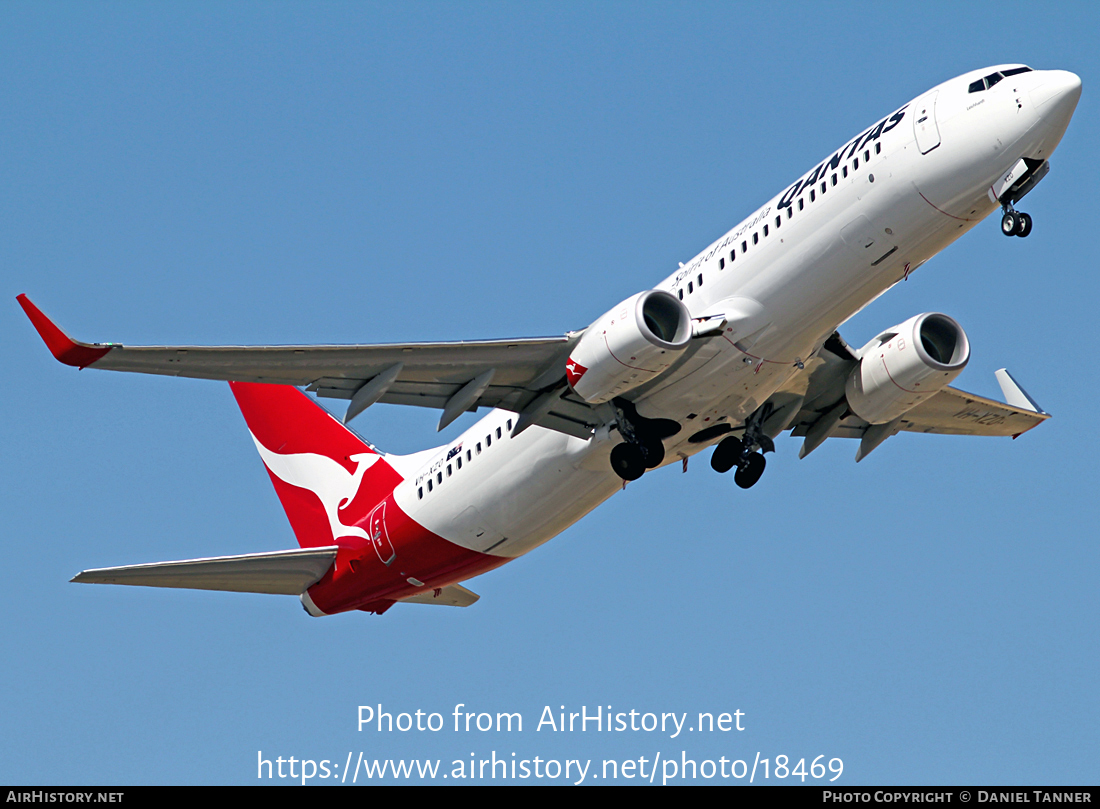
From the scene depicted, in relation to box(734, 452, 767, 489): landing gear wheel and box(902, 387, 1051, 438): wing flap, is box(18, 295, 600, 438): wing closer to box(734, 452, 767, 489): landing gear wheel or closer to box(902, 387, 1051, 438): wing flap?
box(734, 452, 767, 489): landing gear wheel

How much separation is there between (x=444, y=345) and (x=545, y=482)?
3.86 meters

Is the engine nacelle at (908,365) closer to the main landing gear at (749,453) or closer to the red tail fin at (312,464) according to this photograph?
the main landing gear at (749,453)

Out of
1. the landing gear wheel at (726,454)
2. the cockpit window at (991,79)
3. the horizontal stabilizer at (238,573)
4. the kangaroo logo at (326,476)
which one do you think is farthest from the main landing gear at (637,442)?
the horizontal stabilizer at (238,573)

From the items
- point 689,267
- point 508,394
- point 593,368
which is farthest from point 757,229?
point 508,394

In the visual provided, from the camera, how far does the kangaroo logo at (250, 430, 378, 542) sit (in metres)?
32.8

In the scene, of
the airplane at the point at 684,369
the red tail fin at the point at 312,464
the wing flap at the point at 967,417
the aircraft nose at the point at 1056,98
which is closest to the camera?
the aircraft nose at the point at 1056,98

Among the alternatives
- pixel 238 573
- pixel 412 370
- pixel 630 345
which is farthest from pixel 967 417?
pixel 238 573

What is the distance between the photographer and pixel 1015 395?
32.8 metres

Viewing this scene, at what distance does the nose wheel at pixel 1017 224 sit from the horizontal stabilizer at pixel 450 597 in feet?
50.4

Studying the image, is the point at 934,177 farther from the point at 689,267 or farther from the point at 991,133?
the point at 689,267

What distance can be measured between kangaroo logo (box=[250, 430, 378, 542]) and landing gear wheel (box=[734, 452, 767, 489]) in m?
8.96

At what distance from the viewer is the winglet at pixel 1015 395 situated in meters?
32.8

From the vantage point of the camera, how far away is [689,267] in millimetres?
26297

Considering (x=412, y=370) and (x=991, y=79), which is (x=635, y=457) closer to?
(x=412, y=370)
